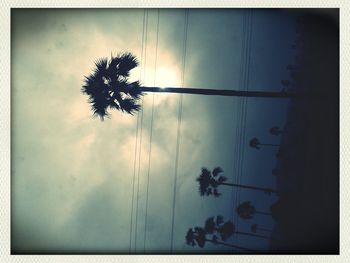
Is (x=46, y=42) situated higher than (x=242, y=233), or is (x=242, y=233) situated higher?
(x=46, y=42)

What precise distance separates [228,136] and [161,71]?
58.4 inches

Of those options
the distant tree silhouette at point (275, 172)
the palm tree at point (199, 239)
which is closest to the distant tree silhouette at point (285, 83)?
the distant tree silhouette at point (275, 172)

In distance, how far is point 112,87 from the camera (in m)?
3.28

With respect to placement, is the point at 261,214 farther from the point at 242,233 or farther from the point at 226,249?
the point at 226,249

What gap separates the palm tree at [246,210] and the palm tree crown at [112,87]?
2.25 m

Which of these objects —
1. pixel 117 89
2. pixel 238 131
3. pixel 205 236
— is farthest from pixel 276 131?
pixel 117 89

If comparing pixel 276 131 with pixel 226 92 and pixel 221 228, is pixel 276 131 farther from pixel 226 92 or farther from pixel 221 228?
pixel 221 228

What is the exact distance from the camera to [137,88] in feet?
10.7

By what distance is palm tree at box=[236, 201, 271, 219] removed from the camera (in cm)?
329

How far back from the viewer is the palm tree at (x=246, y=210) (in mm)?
3287
